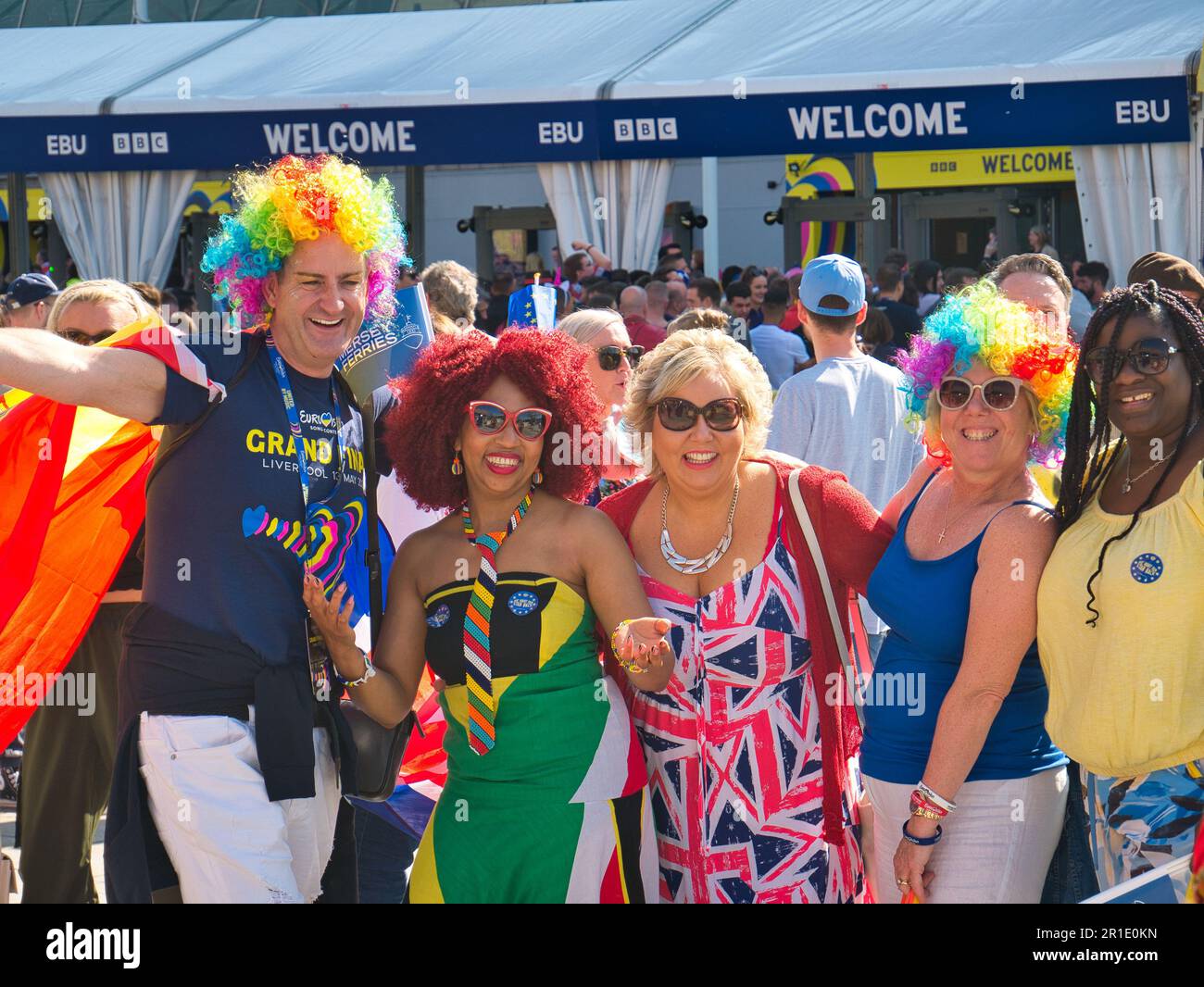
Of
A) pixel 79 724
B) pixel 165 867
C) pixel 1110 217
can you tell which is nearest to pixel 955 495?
pixel 165 867

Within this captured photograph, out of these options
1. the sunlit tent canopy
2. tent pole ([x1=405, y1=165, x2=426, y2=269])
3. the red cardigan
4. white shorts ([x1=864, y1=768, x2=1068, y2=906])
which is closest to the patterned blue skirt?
white shorts ([x1=864, y1=768, x2=1068, y2=906])

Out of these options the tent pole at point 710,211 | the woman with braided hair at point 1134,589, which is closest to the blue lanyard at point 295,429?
the woman with braided hair at point 1134,589

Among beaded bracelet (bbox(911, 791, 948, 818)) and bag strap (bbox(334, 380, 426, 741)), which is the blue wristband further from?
bag strap (bbox(334, 380, 426, 741))

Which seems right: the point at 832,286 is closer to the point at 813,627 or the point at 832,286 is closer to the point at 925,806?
the point at 813,627

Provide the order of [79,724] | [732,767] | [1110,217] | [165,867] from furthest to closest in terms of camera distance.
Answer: [1110,217] → [79,724] → [732,767] → [165,867]

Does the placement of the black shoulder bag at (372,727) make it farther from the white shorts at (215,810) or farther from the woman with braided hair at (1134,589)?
the woman with braided hair at (1134,589)

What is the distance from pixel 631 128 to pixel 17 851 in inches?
339

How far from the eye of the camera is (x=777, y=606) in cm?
338

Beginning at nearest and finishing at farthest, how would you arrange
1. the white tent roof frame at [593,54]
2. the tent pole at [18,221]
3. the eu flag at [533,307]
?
the eu flag at [533,307] → the white tent roof frame at [593,54] → the tent pole at [18,221]

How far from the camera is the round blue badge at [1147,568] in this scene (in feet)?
9.60

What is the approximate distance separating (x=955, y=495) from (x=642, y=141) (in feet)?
32.1

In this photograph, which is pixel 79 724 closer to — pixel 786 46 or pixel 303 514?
pixel 303 514

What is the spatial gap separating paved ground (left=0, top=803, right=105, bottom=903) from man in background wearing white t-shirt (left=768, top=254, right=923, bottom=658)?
2989 mm

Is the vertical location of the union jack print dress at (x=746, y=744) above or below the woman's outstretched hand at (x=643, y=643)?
below
